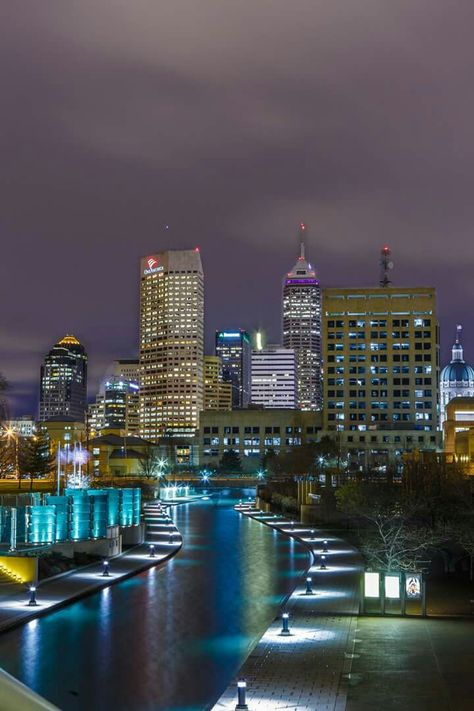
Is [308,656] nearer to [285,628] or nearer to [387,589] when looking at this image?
[285,628]

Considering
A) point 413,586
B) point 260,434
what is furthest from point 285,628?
point 260,434

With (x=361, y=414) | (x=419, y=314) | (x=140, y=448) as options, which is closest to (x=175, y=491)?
(x=140, y=448)

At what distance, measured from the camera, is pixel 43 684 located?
1744cm

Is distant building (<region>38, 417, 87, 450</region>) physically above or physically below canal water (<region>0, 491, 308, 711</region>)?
above

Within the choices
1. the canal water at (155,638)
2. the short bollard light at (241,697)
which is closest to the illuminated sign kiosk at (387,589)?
the canal water at (155,638)

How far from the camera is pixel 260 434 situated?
198m

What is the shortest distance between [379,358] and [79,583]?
161086 millimetres

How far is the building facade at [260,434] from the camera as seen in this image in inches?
7648

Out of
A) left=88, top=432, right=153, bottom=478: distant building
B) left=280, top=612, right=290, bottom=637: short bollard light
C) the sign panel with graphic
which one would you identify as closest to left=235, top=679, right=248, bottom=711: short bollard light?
left=280, top=612, right=290, bottom=637: short bollard light

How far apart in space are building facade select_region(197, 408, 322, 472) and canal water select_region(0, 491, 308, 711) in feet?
507

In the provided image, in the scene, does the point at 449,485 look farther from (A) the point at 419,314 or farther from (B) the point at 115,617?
(A) the point at 419,314

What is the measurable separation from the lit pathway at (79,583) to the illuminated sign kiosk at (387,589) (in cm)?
947

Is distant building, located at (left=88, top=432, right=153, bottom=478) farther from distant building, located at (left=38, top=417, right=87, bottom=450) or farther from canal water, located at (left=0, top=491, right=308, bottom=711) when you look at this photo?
canal water, located at (left=0, top=491, right=308, bottom=711)

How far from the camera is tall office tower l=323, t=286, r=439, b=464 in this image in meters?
184
